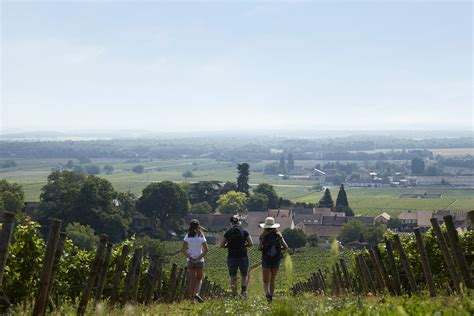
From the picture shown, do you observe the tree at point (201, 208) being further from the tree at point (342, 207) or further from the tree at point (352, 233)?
the tree at point (342, 207)

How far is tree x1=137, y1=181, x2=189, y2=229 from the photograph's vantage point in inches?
3556

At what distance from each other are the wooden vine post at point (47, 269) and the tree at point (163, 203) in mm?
82090

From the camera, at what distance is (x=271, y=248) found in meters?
12.7

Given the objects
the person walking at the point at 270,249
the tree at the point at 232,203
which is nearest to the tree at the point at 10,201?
the tree at the point at 232,203

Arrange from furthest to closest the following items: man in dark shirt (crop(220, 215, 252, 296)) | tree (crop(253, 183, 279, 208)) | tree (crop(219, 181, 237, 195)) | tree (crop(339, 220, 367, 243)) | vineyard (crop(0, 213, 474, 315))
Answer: tree (crop(219, 181, 237, 195)) → tree (crop(253, 183, 279, 208)) → tree (crop(339, 220, 367, 243)) → man in dark shirt (crop(220, 215, 252, 296)) → vineyard (crop(0, 213, 474, 315))

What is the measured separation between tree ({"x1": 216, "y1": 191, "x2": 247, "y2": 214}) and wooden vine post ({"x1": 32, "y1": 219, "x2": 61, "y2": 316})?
326 feet

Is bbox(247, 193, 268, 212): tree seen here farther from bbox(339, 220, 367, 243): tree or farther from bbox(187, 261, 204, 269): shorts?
bbox(187, 261, 204, 269): shorts

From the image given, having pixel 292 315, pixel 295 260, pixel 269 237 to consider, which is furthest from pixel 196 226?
pixel 295 260

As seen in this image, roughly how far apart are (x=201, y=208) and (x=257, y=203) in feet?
39.1

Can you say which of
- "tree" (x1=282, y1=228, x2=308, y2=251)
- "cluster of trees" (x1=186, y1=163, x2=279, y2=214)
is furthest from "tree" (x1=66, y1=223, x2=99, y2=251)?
"cluster of trees" (x1=186, y1=163, x2=279, y2=214)

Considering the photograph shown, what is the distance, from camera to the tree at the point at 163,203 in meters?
90.3

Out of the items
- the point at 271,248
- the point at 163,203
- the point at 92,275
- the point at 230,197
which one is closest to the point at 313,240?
the point at 163,203

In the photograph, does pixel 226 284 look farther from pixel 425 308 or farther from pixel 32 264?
pixel 425 308

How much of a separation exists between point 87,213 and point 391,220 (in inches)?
2140
